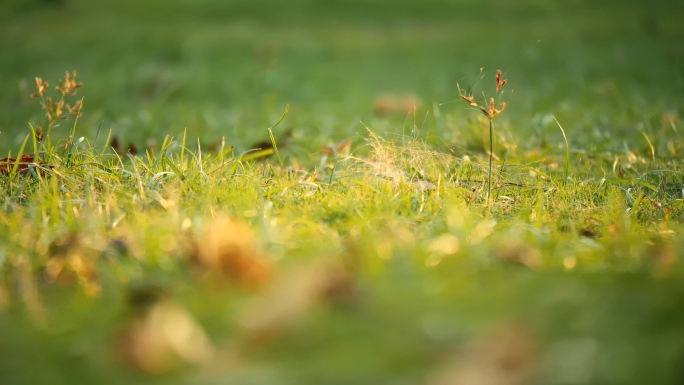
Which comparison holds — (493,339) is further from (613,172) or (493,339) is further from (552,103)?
(552,103)

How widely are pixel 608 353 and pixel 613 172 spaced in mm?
2171

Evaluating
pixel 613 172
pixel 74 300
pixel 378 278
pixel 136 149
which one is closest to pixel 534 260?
pixel 378 278

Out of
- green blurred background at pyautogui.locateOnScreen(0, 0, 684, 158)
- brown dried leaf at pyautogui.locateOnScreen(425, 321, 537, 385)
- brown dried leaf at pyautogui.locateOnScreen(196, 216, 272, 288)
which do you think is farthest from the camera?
green blurred background at pyautogui.locateOnScreen(0, 0, 684, 158)

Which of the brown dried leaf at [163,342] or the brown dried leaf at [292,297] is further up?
the brown dried leaf at [292,297]


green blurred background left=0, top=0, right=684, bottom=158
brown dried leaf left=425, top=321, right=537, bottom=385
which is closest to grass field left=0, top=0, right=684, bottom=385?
brown dried leaf left=425, top=321, right=537, bottom=385

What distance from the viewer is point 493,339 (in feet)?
3.09

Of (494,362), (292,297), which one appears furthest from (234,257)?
(494,362)

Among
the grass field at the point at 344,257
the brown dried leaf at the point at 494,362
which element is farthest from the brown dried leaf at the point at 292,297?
the brown dried leaf at the point at 494,362

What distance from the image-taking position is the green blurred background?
463cm

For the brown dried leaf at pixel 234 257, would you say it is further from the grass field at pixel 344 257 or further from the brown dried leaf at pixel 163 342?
the brown dried leaf at pixel 163 342

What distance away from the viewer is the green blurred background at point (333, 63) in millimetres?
4629

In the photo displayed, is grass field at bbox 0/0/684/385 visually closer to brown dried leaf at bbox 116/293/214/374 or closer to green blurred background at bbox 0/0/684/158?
brown dried leaf at bbox 116/293/214/374

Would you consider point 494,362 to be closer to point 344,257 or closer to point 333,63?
point 344,257

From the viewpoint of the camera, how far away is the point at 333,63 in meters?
7.99
